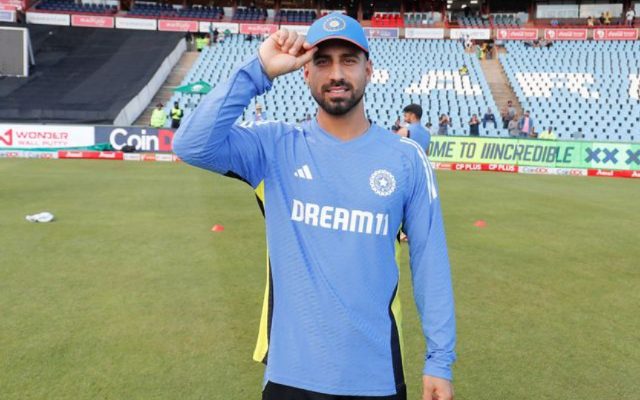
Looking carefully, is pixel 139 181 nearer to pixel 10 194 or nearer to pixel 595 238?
pixel 10 194

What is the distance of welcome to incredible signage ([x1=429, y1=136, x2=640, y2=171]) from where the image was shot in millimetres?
21250

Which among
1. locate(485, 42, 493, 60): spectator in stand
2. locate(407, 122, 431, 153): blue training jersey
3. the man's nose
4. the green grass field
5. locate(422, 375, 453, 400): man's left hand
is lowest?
the green grass field

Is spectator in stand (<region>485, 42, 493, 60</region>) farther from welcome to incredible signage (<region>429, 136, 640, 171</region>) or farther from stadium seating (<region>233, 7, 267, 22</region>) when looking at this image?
welcome to incredible signage (<region>429, 136, 640, 171</region>)

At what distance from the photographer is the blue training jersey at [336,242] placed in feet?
7.42

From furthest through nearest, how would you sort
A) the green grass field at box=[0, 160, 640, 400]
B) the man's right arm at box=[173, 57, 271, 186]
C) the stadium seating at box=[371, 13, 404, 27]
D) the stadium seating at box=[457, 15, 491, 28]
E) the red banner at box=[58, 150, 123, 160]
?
the stadium seating at box=[457, 15, 491, 28], the stadium seating at box=[371, 13, 404, 27], the red banner at box=[58, 150, 123, 160], the green grass field at box=[0, 160, 640, 400], the man's right arm at box=[173, 57, 271, 186]

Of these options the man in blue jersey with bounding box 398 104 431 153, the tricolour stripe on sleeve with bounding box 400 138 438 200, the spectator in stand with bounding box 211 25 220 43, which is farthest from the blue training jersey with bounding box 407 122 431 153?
the spectator in stand with bounding box 211 25 220 43

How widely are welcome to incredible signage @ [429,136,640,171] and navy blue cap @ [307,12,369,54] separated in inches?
823

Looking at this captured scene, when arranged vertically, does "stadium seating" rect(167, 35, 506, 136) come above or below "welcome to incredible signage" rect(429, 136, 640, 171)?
above

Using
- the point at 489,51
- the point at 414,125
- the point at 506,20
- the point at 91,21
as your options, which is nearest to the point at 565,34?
the point at 506,20

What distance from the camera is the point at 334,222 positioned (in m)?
2.29

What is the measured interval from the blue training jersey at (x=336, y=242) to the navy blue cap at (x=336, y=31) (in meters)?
0.26

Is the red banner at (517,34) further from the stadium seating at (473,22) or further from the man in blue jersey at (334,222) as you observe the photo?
the man in blue jersey at (334,222)

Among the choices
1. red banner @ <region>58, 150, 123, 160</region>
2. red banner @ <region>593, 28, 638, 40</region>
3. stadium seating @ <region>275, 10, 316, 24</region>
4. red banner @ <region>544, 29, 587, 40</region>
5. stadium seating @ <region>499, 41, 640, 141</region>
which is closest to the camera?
red banner @ <region>58, 150, 123, 160</region>

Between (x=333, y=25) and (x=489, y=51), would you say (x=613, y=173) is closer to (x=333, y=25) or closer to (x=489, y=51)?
(x=489, y=51)
